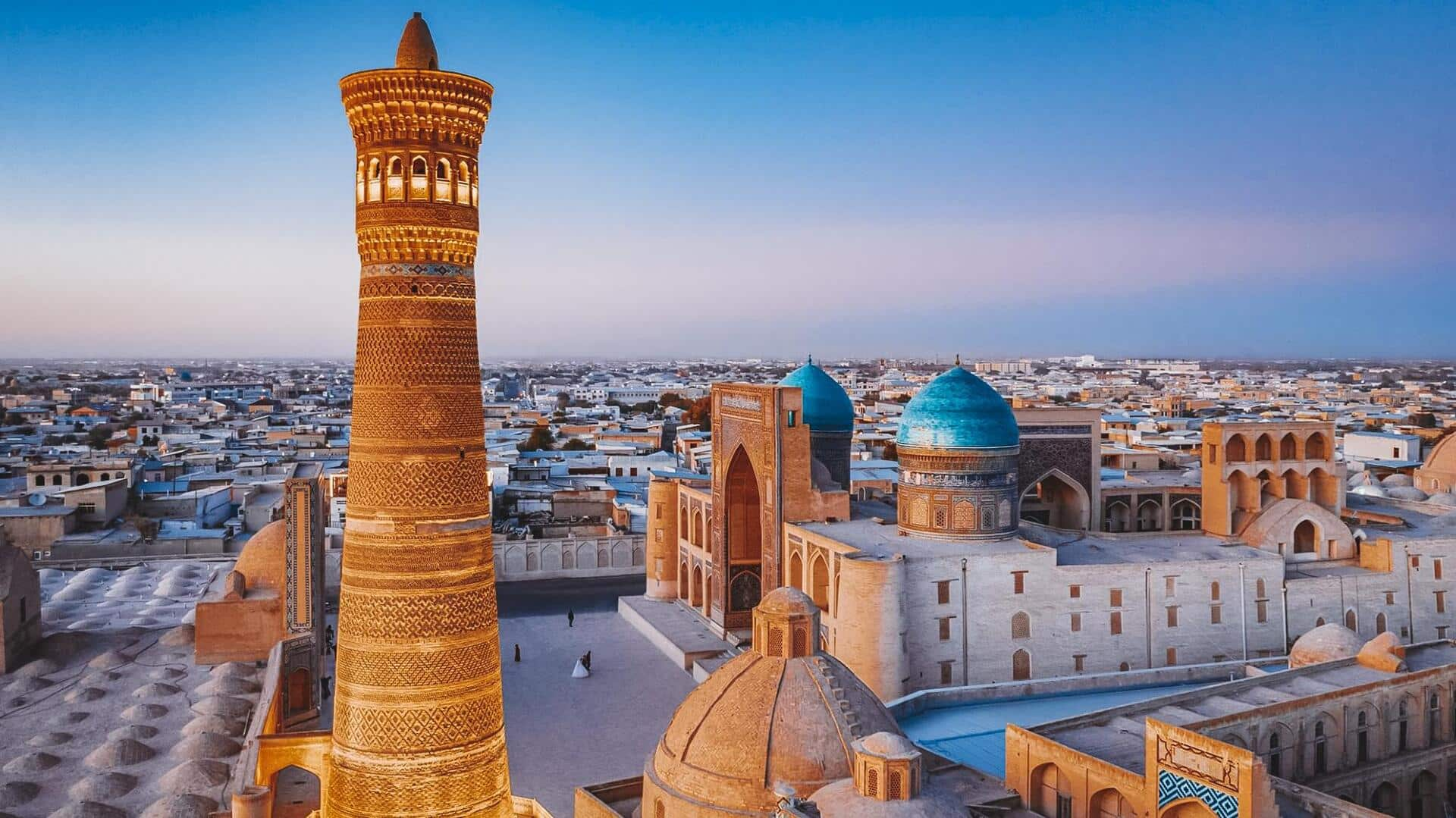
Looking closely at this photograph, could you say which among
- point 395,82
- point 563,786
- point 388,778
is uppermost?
point 395,82

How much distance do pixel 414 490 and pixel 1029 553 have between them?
495 inches

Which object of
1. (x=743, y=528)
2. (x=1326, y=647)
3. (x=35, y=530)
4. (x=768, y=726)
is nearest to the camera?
(x=768, y=726)

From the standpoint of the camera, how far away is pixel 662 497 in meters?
28.2

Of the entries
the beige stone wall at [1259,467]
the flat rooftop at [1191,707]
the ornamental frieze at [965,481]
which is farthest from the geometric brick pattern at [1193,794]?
the beige stone wall at [1259,467]

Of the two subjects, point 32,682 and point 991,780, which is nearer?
point 991,780

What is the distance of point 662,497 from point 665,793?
17.1 metres

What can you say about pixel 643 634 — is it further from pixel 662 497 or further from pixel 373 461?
pixel 373 461

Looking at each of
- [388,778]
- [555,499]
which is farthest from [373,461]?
[555,499]

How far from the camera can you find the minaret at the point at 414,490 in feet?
29.7

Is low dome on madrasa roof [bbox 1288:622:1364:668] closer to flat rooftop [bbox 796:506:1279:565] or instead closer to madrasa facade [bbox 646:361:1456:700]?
madrasa facade [bbox 646:361:1456:700]

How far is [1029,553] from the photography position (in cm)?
1897

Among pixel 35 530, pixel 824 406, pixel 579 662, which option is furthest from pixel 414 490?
pixel 35 530

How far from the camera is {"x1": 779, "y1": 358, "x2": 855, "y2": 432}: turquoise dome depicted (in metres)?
26.4

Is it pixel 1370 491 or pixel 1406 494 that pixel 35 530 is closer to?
pixel 1370 491
